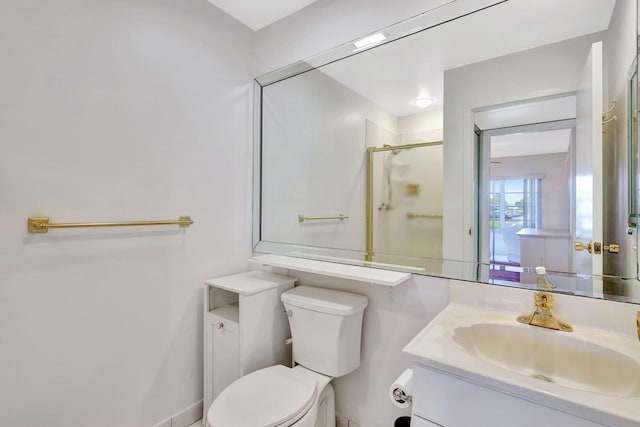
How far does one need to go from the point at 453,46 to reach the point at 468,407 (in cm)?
145

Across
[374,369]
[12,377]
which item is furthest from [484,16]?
[12,377]

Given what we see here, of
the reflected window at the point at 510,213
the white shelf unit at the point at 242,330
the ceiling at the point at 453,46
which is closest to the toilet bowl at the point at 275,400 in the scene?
the white shelf unit at the point at 242,330

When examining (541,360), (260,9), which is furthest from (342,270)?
(260,9)

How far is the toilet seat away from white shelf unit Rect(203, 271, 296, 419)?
16cm

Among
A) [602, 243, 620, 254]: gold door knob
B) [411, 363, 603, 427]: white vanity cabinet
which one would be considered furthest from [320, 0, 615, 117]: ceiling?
[411, 363, 603, 427]: white vanity cabinet

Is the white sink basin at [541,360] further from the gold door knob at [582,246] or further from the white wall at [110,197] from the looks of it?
the white wall at [110,197]

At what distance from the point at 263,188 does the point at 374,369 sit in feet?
4.34

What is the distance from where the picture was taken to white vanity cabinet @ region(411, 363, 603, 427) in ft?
2.34

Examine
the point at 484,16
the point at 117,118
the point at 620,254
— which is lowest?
the point at 620,254

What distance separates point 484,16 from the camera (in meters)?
1.32

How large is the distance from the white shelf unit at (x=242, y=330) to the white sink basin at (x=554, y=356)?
993mm

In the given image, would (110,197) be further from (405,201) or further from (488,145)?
(488,145)

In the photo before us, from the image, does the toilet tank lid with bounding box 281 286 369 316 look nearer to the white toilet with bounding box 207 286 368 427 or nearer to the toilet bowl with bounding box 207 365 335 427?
the white toilet with bounding box 207 286 368 427

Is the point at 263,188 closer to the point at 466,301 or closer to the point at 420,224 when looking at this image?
the point at 420,224
